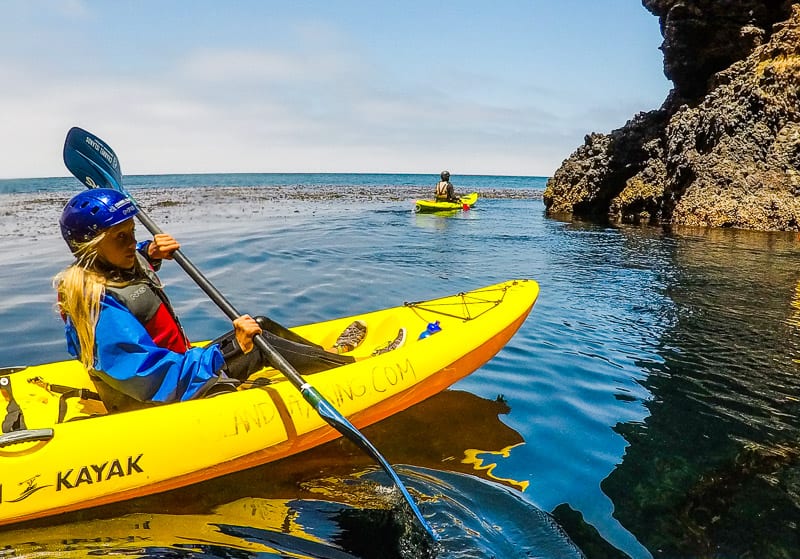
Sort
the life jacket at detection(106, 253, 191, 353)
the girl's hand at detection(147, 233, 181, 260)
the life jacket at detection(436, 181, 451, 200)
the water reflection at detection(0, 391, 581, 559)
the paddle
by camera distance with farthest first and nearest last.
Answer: the life jacket at detection(436, 181, 451, 200) < the girl's hand at detection(147, 233, 181, 260) < the paddle < the life jacket at detection(106, 253, 191, 353) < the water reflection at detection(0, 391, 581, 559)

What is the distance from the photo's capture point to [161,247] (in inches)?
180

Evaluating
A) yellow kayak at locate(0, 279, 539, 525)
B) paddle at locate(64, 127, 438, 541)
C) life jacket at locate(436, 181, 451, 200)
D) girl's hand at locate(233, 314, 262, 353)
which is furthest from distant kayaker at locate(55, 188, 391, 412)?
life jacket at locate(436, 181, 451, 200)

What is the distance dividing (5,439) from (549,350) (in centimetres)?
495

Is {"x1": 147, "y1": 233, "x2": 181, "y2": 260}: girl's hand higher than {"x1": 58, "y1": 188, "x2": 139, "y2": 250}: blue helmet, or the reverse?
{"x1": 58, "y1": 188, "x2": 139, "y2": 250}: blue helmet

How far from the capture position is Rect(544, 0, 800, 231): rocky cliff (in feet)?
54.4

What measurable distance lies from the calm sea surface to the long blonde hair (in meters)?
1.07

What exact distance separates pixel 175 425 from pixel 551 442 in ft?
8.54

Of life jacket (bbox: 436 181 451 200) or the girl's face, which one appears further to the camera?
life jacket (bbox: 436 181 451 200)

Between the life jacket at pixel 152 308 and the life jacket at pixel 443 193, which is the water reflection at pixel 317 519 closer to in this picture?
the life jacket at pixel 152 308

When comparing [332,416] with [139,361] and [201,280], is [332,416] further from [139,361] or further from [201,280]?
[201,280]

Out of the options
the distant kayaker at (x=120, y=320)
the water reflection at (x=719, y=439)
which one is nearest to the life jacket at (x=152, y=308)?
the distant kayaker at (x=120, y=320)

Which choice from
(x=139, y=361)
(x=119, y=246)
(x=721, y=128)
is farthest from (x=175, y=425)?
(x=721, y=128)

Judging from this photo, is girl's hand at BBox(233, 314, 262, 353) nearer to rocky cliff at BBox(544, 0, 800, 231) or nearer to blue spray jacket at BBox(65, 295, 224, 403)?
blue spray jacket at BBox(65, 295, 224, 403)

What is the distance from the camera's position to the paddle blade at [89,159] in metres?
5.88
